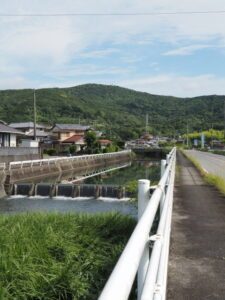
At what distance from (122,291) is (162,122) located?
180 meters

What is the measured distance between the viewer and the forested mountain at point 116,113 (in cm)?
13750

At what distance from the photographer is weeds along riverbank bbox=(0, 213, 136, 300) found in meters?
3.73

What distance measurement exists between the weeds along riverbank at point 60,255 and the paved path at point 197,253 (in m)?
0.93

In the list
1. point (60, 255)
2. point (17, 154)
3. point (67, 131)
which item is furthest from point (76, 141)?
point (60, 255)

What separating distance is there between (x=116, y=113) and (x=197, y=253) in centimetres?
17332

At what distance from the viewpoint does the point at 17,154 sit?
3438 cm

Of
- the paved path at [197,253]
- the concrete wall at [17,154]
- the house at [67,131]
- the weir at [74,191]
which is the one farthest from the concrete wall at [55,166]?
the house at [67,131]

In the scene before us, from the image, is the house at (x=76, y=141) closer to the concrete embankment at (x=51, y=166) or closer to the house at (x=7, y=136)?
the concrete embankment at (x=51, y=166)

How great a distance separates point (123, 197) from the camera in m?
19.6

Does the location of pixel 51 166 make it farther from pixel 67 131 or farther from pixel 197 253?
pixel 67 131

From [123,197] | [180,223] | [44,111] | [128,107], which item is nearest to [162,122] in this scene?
[128,107]

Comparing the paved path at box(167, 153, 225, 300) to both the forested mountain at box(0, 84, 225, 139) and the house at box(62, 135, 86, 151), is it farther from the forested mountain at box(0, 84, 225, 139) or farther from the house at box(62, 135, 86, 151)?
the forested mountain at box(0, 84, 225, 139)

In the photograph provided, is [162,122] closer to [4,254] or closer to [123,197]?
[123,197]

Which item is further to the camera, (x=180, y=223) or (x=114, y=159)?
(x=114, y=159)
